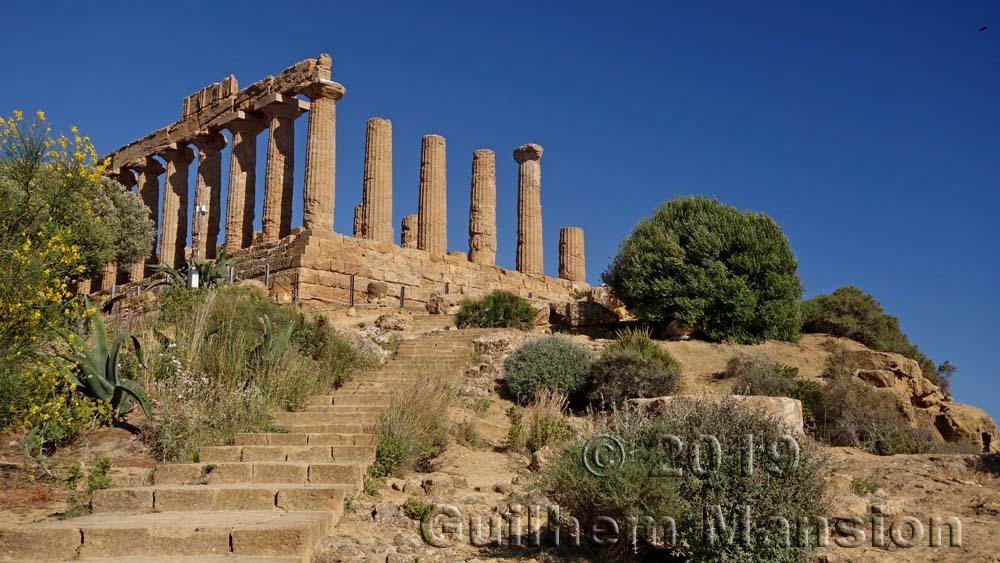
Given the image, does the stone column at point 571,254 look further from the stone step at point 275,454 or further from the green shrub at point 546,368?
the stone step at point 275,454

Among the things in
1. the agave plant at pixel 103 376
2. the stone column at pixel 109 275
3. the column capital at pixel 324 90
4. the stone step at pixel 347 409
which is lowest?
the stone step at pixel 347 409

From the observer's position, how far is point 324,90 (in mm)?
25734

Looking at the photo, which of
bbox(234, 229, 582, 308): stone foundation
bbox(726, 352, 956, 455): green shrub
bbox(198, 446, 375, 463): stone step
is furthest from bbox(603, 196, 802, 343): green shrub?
bbox(198, 446, 375, 463): stone step

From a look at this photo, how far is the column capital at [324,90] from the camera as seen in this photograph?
2558 centimetres

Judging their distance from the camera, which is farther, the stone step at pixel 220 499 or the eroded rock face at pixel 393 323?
the eroded rock face at pixel 393 323

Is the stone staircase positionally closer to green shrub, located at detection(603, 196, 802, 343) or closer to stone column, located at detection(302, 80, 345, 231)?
green shrub, located at detection(603, 196, 802, 343)

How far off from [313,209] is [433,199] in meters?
5.38

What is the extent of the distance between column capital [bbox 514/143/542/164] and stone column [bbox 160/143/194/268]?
40.0ft

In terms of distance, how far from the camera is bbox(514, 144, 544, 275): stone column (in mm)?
31797

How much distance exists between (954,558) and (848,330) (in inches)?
713

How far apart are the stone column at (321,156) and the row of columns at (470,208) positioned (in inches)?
85.3

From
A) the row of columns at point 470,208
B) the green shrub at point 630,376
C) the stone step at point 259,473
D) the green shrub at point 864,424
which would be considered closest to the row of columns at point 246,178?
the row of columns at point 470,208

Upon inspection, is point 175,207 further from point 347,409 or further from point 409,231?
point 347,409

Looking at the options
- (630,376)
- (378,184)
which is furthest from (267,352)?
(378,184)
